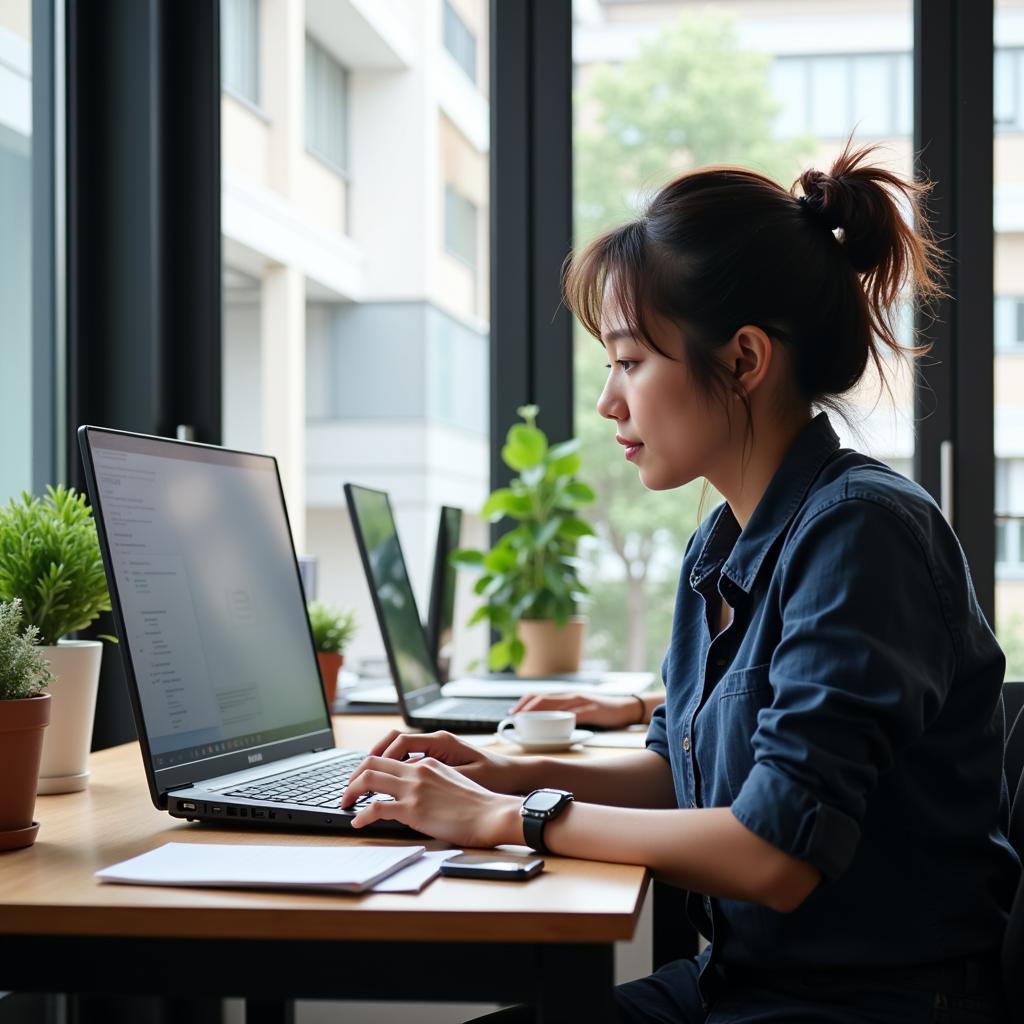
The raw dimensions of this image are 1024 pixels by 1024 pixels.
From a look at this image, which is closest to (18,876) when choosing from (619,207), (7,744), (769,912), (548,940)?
(7,744)

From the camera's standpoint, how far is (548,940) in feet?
2.99

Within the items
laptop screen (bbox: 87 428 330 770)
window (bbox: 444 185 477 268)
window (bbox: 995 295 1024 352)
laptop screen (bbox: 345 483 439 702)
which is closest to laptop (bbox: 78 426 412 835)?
laptop screen (bbox: 87 428 330 770)

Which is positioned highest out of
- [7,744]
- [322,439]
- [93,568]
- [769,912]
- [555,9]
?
[555,9]

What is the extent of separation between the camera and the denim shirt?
980 mm

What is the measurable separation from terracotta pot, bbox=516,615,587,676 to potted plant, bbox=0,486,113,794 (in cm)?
121

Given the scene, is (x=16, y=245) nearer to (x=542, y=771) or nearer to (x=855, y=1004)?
(x=542, y=771)

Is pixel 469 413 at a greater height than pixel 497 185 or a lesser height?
lesser

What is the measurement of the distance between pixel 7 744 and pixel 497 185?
1.99 metres

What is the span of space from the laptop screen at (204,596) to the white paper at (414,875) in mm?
326

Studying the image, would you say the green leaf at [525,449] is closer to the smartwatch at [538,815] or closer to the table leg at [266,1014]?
the table leg at [266,1014]

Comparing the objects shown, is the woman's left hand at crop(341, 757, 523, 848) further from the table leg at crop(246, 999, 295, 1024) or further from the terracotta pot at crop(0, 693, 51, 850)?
the table leg at crop(246, 999, 295, 1024)

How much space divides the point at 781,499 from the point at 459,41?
2.12m

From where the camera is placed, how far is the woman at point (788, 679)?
3.28 feet

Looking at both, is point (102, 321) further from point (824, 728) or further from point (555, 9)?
point (824, 728)
